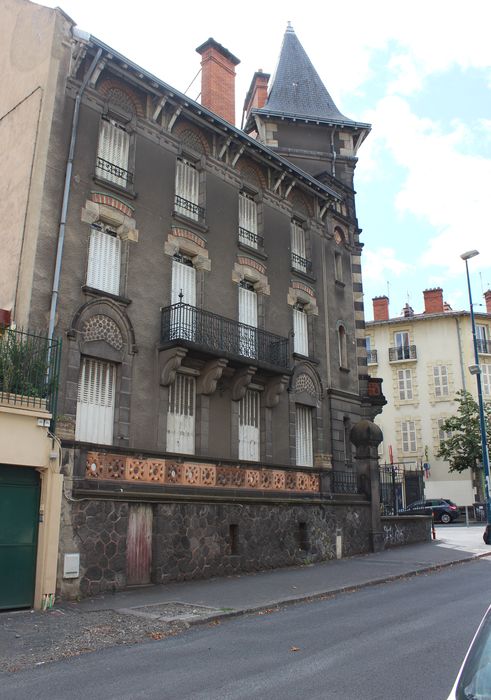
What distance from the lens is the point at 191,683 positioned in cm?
641

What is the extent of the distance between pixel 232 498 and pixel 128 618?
5.87m

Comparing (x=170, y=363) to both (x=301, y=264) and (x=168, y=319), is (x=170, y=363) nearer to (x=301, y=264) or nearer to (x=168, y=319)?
(x=168, y=319)

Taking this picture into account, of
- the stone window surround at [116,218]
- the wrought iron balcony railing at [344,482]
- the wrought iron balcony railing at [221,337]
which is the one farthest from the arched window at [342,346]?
the stone window surround at [116,218]

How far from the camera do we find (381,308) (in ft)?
159

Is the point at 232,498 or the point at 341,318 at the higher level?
the point at 341,318

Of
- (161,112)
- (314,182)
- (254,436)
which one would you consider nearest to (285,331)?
(254,436)

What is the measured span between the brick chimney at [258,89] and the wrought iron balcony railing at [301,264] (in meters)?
9.06

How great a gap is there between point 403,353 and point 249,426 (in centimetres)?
3074

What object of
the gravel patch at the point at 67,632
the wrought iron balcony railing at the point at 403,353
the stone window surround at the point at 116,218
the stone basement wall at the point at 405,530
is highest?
the wrought iron balcony railing at the point at 403,353

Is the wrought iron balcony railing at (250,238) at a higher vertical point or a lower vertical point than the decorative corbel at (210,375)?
higher

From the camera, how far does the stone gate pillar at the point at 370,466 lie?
2017 cm

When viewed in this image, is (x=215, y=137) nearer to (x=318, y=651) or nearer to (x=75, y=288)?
(x=75, y=288)

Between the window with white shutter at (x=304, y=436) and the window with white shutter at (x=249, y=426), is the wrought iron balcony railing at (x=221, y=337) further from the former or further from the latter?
the window with white shutter at (x=304, y=436)

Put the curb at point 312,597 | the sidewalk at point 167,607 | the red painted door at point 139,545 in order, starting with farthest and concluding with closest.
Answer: the red painted door at point 139,545, the curb at point 312,597, the sidewalk at point 167,607
